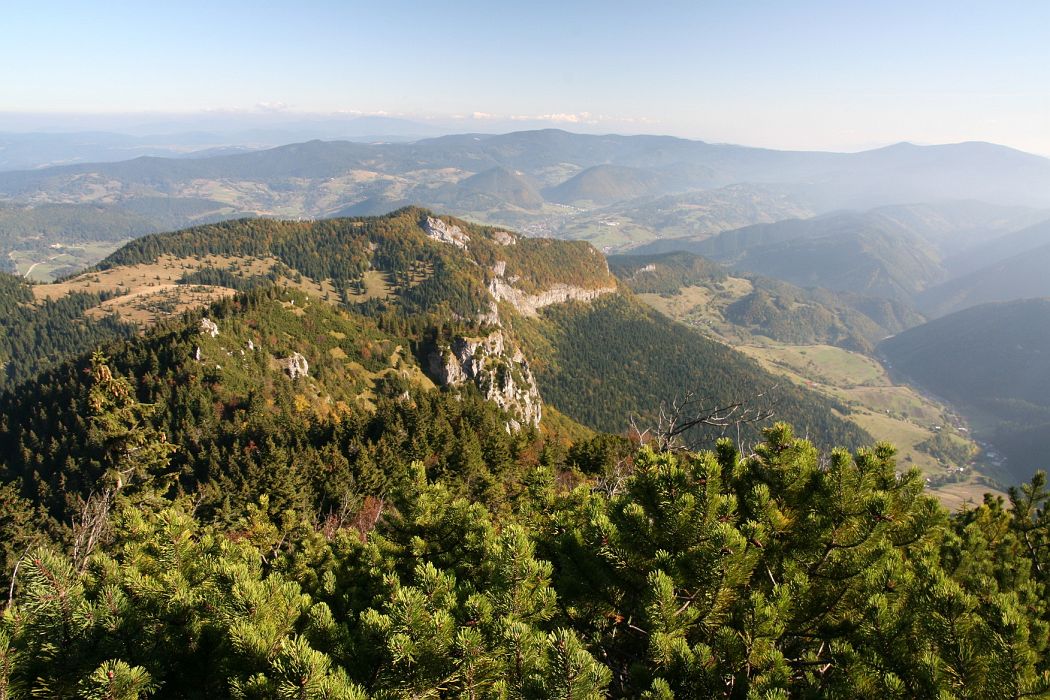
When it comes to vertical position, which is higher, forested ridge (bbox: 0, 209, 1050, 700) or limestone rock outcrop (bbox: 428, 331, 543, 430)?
forested ridge (bbox: 0, 209, 1050, 700)

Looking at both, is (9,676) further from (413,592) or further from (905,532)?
(905,532)

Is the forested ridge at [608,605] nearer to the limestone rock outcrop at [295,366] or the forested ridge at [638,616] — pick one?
the forested ridge at [638,616]

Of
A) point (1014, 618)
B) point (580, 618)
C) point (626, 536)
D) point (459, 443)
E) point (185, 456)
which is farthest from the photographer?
point (185, 456)

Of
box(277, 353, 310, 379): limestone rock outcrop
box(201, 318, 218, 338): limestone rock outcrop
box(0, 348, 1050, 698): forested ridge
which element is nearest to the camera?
box(0, 348, 1050, 698): forested ridge

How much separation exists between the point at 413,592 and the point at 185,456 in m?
73.8

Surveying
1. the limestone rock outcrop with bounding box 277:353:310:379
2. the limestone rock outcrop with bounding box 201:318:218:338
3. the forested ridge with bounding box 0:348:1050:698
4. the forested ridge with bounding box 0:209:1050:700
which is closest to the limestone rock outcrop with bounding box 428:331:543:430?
the limestone rock outcrop with bounding box 277:353:310:379

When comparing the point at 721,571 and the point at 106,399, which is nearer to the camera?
the point at 721,571

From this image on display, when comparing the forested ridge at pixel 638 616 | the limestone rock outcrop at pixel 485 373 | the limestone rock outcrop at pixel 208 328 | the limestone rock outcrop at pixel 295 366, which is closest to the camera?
the forested ridge at pixel 638 616

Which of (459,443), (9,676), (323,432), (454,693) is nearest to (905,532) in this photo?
(454,693)

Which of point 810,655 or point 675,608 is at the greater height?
point 675,608

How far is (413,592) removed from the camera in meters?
5.83

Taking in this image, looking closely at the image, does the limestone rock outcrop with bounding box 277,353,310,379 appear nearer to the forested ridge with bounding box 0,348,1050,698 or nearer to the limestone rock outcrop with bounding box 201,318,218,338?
the limestone rock outcrop with bounding box 201,318,218,338

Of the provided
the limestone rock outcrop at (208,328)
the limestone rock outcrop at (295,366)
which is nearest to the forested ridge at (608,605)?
the limestone rock outcrop at (295,366)

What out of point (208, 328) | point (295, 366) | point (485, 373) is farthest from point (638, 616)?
point (485, 373)
